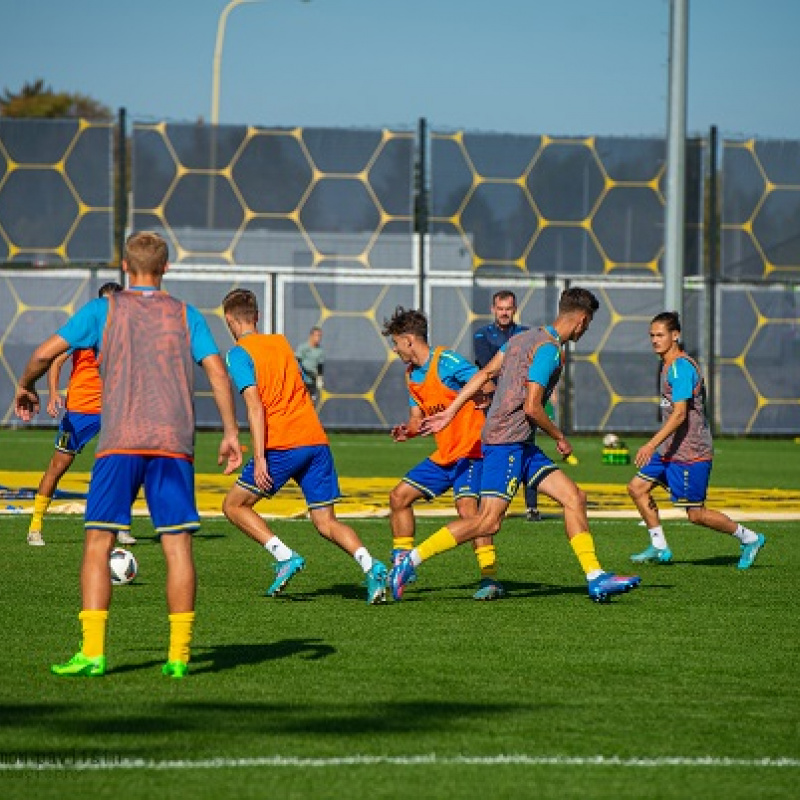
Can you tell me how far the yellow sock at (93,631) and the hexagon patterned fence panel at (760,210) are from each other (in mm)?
30279

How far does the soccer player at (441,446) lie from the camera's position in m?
11.7

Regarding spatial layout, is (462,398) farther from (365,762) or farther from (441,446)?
(365,762)

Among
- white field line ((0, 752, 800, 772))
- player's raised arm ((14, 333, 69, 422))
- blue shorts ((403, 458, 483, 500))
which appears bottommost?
white field line ((0, 752, 800, 772))

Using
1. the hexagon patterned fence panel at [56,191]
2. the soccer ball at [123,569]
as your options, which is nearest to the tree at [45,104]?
the hexagon patterned fence panel at [56,191]

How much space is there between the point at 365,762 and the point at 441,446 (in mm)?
5647

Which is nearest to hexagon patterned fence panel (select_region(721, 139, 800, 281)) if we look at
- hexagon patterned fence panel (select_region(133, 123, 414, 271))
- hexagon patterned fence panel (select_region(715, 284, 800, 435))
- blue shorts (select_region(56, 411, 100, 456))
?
hexagon patterned fence panel (select_region(715, 284, 800, 435))

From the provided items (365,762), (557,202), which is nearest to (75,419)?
(365,762)

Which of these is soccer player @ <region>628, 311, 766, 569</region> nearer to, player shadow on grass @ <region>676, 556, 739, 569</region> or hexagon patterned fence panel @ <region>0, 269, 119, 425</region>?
player shadow on grass @ <region>676, 556, 739, 569</region>

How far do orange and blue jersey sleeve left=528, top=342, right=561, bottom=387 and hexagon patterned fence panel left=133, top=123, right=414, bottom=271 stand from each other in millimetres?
25331

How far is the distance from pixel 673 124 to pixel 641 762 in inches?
881

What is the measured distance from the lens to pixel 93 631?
8.04m

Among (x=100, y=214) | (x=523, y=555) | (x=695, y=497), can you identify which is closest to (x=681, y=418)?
(x=695, y=497)

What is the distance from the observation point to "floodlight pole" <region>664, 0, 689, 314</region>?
27.3m

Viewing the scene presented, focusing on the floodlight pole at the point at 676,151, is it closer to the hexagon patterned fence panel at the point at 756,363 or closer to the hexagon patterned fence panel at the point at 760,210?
the hexagon patterned fence panel at the point at 756,363
